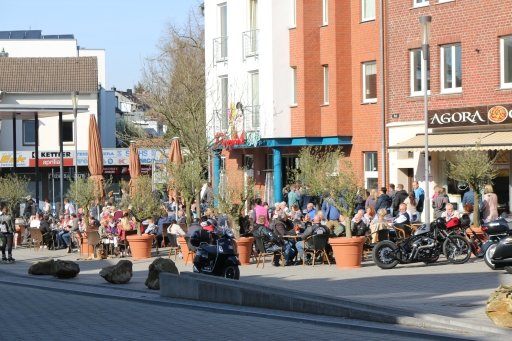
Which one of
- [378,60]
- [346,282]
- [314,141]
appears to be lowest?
[346,282]

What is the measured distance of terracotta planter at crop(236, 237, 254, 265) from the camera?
2266cm

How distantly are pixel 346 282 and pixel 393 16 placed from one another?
51.2 ft

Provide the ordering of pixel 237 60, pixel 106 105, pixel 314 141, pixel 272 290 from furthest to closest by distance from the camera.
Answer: pixel 106 105, pixel 237 60, pixel 314 141, pixel 272 290

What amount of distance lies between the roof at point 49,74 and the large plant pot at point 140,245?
40104 millimetres

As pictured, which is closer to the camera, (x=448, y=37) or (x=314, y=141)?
(x=448, y=37)

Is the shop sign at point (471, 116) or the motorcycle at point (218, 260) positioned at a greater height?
the shop sign at point (471, 116)

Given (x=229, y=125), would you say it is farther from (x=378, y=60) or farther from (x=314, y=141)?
A: (x=378, y=60)

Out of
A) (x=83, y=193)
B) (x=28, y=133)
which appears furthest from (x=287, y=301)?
(x=28, y=133)

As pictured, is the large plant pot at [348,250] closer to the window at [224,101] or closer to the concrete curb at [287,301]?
the concrete curb at [287,301]

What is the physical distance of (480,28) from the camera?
2825 cm

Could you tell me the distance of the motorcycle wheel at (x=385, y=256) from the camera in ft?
65.8

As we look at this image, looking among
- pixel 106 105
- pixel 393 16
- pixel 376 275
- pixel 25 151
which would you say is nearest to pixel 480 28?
pixel 393 16

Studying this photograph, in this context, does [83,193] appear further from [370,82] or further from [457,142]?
[457,142]

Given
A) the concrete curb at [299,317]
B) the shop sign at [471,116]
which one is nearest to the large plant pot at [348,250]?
the concrete curb at [299,317]
